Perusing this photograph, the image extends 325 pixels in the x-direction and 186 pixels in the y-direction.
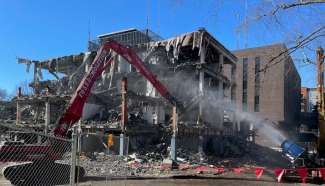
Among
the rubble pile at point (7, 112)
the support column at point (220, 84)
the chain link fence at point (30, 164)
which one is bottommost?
the chain link fence at point (30, 164)

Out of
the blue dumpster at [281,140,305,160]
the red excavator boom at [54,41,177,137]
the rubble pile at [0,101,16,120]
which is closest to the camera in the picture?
the red excavator boom at [54,41,177,137]

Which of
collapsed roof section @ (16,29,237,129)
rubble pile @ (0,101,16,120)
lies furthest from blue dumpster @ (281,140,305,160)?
rubble pile @ (0,101,16,120)

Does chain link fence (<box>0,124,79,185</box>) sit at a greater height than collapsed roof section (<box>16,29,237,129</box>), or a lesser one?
lesser

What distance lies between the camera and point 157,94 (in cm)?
4397

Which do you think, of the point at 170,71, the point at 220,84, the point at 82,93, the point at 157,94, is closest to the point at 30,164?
the point at 82,93

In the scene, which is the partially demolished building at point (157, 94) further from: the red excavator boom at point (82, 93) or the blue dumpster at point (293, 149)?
the blue dumpster at point (293, 149)

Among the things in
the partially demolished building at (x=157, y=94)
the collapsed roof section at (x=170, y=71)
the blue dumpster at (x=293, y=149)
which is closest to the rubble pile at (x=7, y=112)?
the partially demolished building at (x=157, y=94)

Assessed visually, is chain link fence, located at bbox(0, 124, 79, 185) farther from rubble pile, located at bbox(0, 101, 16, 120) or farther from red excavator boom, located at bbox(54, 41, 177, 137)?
rubble pile, located at bbox(0, 101, 16, 120)

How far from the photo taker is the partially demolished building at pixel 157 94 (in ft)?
129

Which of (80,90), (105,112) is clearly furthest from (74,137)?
(105,112)

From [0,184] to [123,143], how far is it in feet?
50.7

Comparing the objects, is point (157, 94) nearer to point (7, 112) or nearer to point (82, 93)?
point (7, 112)

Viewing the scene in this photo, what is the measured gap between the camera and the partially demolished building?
39375 millimetres

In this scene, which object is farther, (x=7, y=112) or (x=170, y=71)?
(x=7, y=112)
